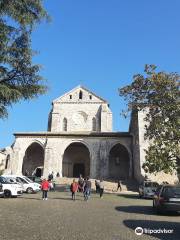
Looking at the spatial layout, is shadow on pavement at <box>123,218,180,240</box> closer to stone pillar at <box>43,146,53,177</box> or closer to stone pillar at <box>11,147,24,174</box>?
stone pillar at <box>43,146,53,177</box>

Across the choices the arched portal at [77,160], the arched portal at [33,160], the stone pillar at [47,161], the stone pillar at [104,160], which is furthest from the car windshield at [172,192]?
the arched portal at [33,160]

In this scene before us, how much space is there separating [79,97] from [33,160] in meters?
15.5

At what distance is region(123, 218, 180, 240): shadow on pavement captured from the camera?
7.95 meters

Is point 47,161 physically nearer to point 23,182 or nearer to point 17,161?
point 17,161

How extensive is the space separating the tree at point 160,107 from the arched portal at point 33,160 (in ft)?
75.4

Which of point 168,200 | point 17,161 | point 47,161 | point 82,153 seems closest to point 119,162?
point 82,153

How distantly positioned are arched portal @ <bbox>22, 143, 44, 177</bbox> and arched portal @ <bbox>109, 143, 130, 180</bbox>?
10239 millimetres

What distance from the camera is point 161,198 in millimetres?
12438

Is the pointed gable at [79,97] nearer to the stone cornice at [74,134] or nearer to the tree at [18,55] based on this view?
the stone cornice at [74,134]

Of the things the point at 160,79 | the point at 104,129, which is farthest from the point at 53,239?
the point at 104,129

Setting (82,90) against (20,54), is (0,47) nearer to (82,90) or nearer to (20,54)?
(20,54)

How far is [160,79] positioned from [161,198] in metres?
11.2

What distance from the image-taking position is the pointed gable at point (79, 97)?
2056 inches

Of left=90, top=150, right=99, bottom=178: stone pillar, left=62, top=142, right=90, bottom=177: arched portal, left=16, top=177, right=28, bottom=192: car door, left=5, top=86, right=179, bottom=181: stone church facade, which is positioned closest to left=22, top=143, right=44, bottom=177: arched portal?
left=5, top=86, right=179, bottom=181: stone church facade
